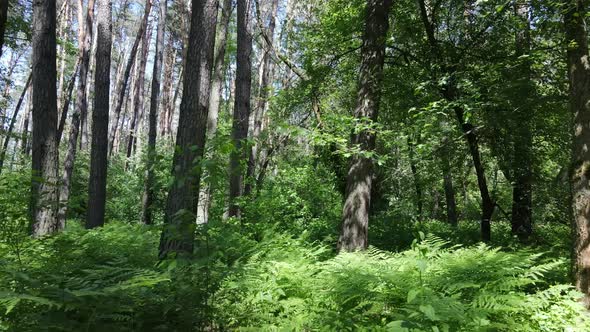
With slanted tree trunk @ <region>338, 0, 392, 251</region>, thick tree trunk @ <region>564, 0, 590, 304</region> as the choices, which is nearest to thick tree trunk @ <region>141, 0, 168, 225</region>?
slanted tree trunk @ <region>338, 0, 392, 251</region>

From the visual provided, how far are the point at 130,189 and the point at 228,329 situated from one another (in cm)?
1664

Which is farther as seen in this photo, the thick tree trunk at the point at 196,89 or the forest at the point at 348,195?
the thick tree trunk at the point at 196,89

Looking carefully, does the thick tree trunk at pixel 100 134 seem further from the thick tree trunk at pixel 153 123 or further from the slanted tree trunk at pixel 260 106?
the slanted tree trunk at pixel 260 106

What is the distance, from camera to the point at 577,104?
15.7 ft

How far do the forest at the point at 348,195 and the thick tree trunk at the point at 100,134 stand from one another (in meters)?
0.05

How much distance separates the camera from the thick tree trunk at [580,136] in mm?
4551

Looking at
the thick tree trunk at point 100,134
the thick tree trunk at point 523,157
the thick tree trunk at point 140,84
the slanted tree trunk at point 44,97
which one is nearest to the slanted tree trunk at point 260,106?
the thick tree trunk at point 100,134

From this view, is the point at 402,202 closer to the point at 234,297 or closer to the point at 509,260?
the point at 509,260

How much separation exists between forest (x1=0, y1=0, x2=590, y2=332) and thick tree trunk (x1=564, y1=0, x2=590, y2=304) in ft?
0.07

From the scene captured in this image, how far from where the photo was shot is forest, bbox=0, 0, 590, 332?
371cm

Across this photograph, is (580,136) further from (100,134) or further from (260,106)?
(260,106)

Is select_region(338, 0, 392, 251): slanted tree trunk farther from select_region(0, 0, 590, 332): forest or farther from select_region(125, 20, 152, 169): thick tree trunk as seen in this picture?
select_region(125, 20, 152, 169): thick tree trunk

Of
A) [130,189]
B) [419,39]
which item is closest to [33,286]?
[419,39]

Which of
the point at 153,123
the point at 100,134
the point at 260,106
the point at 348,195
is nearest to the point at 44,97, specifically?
the point at 100,134
